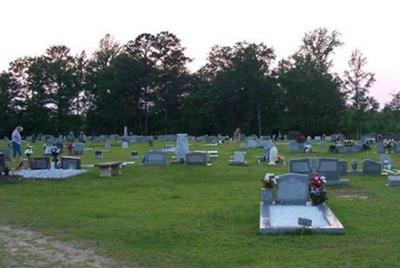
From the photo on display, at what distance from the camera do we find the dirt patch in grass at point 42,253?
900 centimetres

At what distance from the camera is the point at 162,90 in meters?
83.4

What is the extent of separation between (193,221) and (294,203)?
2842mm

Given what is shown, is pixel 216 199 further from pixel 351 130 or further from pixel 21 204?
pixel 351 130

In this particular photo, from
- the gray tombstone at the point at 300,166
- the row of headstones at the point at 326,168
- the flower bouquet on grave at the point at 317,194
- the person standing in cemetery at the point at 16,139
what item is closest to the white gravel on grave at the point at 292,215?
the flower bouquet on grave at the point at 317,194

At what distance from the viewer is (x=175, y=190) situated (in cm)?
1880

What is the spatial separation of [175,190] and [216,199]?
8.63ft

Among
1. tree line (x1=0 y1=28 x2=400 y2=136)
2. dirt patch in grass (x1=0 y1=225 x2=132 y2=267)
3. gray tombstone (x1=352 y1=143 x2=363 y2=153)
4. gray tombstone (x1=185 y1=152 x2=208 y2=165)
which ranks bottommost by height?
dirt patch in grass (x1=0 y1=225 x2=132 y2=267)

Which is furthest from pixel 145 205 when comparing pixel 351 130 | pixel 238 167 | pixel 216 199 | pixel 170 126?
pixel 170 126

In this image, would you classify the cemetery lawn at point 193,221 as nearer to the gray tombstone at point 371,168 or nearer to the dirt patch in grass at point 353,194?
the dirt patch in grass at point 353,194

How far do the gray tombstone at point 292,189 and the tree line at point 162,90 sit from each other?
6139 cm

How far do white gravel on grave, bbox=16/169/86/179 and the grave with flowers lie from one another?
32.7ft

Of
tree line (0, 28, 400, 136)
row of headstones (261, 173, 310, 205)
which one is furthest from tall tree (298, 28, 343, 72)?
row of headstones (261, 173, 310, 205)

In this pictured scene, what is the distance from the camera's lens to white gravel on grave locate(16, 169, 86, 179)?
22259mm

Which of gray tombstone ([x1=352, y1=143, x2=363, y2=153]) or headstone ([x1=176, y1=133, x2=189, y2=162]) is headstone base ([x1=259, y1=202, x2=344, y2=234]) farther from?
gray tombstone ([x1=352, y1=143, x2=363, y2=153])
